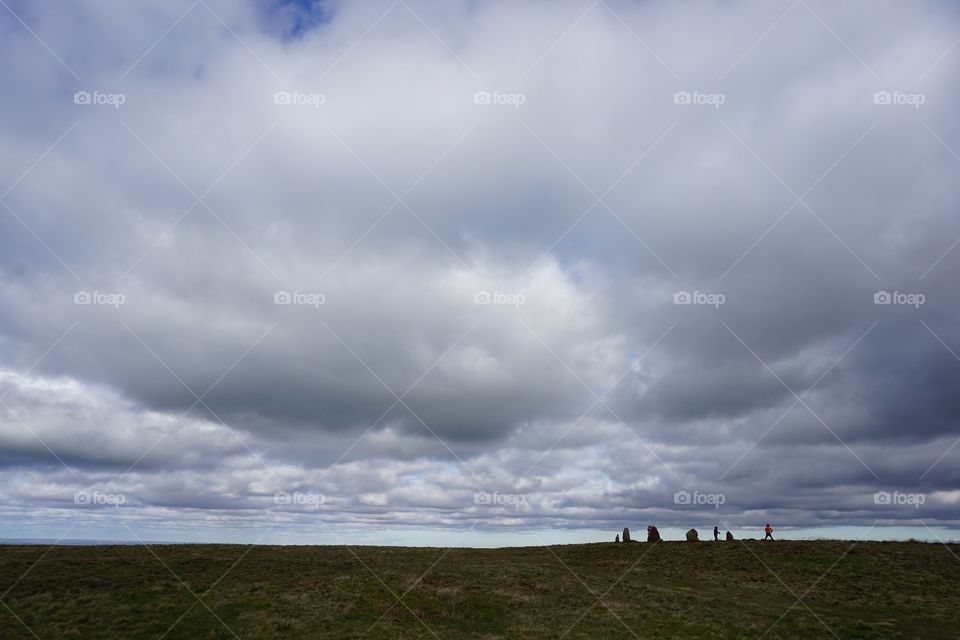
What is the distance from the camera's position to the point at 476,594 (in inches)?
1369

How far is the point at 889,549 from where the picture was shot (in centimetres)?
4875

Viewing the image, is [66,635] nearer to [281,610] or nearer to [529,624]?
[281,610]

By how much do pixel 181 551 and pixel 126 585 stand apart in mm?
15085

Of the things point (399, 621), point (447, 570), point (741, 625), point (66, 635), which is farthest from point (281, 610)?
point (741, 625)

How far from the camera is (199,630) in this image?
2847cm

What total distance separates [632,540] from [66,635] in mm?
48993

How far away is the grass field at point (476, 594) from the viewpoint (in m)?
29.0

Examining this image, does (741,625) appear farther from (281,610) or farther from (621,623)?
(281,610)

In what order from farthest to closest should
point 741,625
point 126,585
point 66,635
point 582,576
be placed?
point 582,576 → point 126,585 → point 741,625 → point 66,635

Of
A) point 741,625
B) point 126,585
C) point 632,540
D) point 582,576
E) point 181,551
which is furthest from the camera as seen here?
point 632,540

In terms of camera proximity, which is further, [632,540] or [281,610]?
[632,540]

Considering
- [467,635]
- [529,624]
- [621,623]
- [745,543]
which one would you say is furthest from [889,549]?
[467,635]

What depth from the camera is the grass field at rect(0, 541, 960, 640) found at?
95.1 ft

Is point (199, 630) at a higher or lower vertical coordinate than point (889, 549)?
lower
